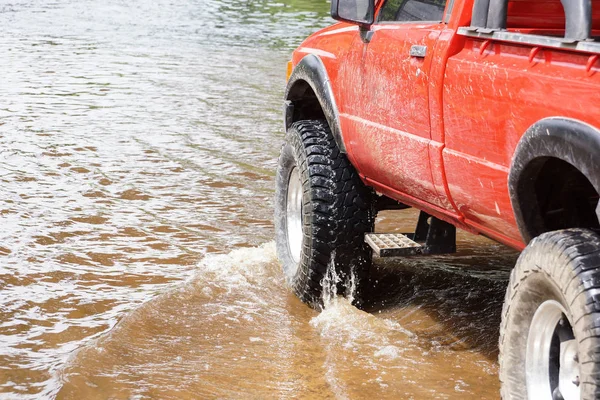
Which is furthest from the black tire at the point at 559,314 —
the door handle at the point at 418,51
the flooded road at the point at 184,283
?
the door handle at the point at 418,51

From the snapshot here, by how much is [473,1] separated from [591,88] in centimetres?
105

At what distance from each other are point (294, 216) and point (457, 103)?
230cm

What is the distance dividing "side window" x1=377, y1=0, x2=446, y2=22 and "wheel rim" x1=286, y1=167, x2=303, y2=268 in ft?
4.22

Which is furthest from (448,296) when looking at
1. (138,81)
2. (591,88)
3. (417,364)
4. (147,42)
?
(147,42)

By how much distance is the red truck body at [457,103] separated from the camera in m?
3.28

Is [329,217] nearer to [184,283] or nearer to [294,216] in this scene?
[294,216]

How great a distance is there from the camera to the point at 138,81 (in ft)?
46.1

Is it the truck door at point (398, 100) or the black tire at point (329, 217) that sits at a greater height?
the truck door at point (398, 100)

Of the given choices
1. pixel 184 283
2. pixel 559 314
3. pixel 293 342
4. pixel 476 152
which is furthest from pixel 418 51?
pixel 184 283

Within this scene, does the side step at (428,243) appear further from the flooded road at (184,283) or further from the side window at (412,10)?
the side window at (412,10)

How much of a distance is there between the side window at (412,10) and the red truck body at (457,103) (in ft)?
0.37

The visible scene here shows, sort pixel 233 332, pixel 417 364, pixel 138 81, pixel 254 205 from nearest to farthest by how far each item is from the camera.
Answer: pixel 417 364 < pixel 233 332 < pixel 254 205 < pixel 138 81

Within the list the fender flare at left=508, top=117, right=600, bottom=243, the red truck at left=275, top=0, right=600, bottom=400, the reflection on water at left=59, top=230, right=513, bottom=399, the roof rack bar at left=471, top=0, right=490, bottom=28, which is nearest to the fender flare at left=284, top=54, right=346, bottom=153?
the red truck at left=275, top=0, right=600, bottom=400

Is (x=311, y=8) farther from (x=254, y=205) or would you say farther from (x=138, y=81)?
(x=254, y=205)
